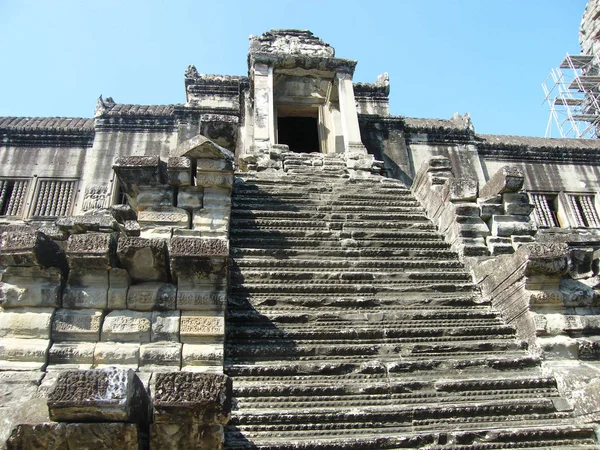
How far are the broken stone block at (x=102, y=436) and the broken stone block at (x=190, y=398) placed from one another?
177 mm

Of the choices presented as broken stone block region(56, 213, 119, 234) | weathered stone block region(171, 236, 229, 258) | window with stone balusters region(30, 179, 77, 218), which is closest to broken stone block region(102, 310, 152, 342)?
weathered stone block region(171, 236, 229, 258)

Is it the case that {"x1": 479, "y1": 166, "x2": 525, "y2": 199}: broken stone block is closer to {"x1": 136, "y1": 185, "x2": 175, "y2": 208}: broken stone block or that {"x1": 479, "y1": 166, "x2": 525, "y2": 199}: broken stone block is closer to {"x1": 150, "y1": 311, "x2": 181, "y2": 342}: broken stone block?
{"x1": 136, "y1": 185, "x2": 175, "y2": 208}: broken stone block

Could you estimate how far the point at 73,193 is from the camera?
1360cm

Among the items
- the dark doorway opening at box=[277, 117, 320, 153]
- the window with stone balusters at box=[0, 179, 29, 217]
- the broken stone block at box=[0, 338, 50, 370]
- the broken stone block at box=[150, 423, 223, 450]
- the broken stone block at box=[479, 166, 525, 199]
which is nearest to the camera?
the broken stone block at box=[150, 423, 223, 450]

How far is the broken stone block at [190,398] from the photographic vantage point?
9.86ft

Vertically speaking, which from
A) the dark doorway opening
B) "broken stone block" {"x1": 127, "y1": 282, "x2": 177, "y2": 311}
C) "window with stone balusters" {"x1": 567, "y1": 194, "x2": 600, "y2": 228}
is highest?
the dark doorway opening

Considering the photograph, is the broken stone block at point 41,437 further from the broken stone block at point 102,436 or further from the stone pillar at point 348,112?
the stone pillar at point 348,112

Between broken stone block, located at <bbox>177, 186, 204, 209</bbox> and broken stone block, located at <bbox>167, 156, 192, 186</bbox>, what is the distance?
0.31ft

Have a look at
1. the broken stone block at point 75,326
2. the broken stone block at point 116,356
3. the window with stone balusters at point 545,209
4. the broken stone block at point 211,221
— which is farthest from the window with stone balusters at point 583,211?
the broken stone block at point 75,326

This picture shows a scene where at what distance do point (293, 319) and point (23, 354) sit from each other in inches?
96.6

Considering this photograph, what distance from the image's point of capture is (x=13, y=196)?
44.2ft

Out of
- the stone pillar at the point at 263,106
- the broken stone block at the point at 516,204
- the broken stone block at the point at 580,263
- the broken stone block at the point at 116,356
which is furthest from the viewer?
the stone pillar at the point at 263,106

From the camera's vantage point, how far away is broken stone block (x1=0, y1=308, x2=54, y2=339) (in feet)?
13.5

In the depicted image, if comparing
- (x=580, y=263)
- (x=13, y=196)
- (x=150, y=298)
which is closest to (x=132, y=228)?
(x=150, y=298)
